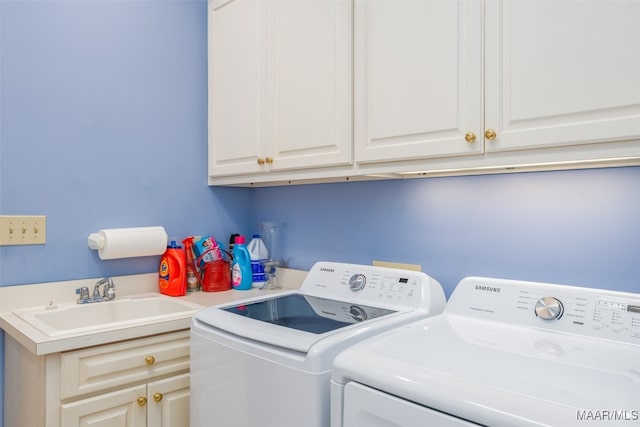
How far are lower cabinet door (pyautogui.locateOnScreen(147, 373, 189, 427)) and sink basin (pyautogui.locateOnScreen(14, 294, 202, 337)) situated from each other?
0.78 ft

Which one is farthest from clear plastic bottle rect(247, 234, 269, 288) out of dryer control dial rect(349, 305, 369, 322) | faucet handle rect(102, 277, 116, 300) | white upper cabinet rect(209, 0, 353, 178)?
dryer control dial rect(349, 305, 369, 322)

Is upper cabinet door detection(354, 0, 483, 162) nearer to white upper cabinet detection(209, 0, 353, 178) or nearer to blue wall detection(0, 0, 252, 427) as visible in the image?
white upper cabinet detection(209, 0, 353, 178)

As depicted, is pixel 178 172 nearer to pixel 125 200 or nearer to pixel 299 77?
pixel 125 200

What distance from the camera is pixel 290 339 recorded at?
115 cm

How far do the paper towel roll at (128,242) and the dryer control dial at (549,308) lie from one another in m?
1.55

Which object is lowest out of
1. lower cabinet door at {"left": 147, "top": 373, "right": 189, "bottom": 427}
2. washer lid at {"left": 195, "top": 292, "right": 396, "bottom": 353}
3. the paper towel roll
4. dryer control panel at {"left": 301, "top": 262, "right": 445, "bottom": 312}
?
lower cabinet door at {"left": 147, "top": 373, "right": 189, "bottom": 427}

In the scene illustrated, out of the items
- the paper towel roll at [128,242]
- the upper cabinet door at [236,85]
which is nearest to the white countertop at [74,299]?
the paper towel roll at [128,242]

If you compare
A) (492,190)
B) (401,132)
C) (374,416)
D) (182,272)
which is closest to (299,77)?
(401,132)

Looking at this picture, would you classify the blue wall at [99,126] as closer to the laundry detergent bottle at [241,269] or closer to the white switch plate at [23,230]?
the white switch plate at [23,230]

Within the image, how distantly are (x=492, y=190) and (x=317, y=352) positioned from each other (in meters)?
0.88

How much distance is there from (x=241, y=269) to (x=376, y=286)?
79cm

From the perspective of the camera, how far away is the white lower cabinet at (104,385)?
1335 millimetres

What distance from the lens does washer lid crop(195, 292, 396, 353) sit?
1.18 m

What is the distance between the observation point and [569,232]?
1.36 meters
